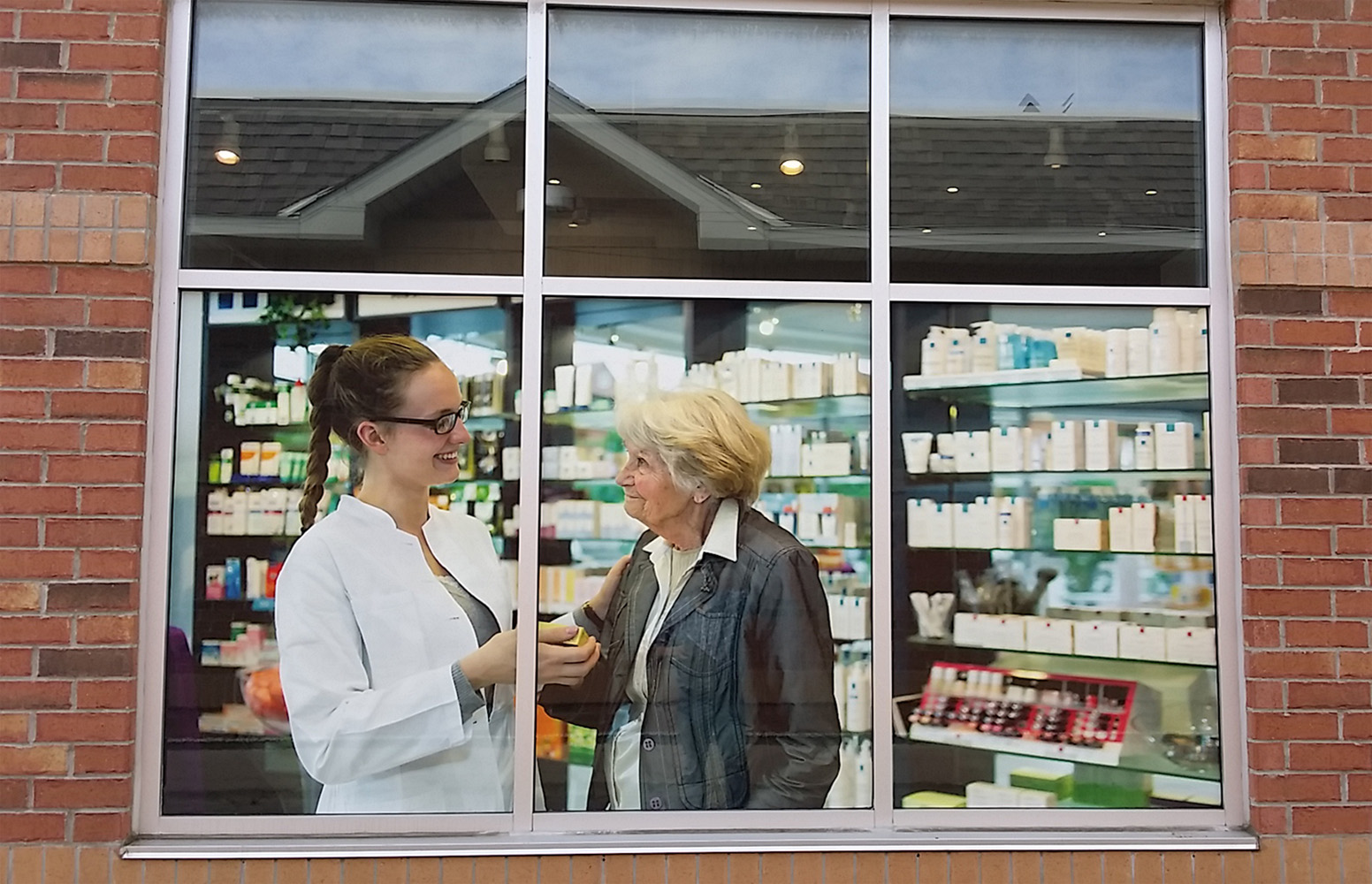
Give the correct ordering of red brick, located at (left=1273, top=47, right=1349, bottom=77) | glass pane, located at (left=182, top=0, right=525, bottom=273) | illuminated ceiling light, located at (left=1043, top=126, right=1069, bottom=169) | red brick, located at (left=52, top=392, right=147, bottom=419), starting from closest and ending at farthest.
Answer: red brick, located at (left=52, top=392, right=147, bottom=419), glass pane, located at (left=182, top=0, right=525, bottom=273), red brick, located at (left=1273, top=47, right=1349, bottom=77), illuminated ceiling light, located at (left=1043, top=126, right=1069, bottom=169)

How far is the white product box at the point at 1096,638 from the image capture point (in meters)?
4.39

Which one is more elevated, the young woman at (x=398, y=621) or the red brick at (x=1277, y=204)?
the red brick at (x=1277, y=204)

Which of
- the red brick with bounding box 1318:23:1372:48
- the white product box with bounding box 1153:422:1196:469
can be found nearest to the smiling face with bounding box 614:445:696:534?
the white product box with bounding box 1153:422:1196:469

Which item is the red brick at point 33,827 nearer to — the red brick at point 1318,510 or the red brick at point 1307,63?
the red brick at point 1318,510

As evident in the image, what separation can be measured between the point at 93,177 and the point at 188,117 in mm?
403

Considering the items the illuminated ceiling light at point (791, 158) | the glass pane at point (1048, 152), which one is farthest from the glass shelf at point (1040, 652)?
the illuminated ceiling light at point (791, 158)

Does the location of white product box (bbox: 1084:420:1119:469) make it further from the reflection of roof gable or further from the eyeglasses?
the eyeglasses

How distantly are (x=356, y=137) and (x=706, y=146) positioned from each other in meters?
1.29

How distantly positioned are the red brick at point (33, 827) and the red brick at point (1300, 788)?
13.6 feet

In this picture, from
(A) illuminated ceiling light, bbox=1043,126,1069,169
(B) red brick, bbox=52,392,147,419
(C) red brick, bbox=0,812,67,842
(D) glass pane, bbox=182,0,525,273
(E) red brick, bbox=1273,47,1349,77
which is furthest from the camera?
(A) illuminated ceiling light, bbox=1043,126,1069,169

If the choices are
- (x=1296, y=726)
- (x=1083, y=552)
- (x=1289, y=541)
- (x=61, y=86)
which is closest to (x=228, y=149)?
(x=61, y=86)

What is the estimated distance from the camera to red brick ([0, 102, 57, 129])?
4117mm

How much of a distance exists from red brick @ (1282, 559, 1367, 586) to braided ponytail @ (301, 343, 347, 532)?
11.3ft

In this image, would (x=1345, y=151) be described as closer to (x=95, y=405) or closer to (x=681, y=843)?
(x=681, y=843)
